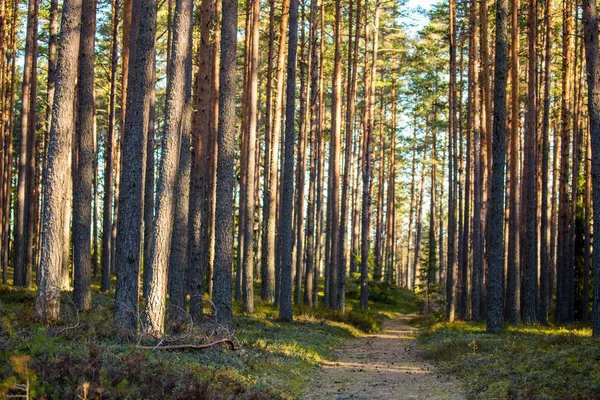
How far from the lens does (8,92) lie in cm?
2992

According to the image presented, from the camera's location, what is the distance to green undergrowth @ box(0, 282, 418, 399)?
6098 mm

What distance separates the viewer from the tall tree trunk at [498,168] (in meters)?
17.5

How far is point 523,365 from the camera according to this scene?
432 inches

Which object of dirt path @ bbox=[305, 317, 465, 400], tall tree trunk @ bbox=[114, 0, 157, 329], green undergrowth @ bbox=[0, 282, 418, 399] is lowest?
dirt path @ bbox=[305, 317, 465, 400]

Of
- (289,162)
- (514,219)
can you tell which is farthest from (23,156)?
(514,219)

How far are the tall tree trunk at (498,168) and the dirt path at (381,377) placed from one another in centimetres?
303

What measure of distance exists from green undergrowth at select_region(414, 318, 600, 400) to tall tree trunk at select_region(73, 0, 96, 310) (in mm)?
9334

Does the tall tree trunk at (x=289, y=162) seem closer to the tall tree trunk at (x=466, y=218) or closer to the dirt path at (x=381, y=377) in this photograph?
the dirt path at (x=381, y=377)

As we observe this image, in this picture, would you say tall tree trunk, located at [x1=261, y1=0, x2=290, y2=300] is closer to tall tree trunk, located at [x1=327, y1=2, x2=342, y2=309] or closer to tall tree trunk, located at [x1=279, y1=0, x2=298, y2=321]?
tall tree trunk, located at [x1=327, y1=2, x2=342, y2=309]

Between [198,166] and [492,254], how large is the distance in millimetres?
9338

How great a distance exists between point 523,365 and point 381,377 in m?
→ 2.69

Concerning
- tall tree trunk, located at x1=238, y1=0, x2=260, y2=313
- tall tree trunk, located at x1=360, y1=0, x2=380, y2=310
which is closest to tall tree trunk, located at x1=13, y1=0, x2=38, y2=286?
tall tree trunk, located at x1=238, y1=0, x2=260, y2=313

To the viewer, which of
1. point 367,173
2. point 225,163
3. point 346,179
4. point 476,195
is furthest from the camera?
point 346,179

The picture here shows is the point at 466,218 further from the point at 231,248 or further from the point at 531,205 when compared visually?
the point at 231,248
